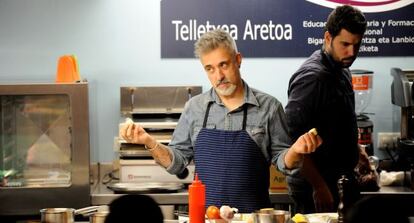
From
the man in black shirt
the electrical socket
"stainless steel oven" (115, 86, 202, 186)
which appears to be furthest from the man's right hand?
the electrical socket

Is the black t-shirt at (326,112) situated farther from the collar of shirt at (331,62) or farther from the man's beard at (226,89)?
the man's beard at (226,89)

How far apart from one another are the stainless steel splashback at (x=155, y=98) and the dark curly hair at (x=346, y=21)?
121 cm

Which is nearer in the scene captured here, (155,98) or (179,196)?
(179,196)

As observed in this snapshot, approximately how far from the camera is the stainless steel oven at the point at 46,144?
160 inches

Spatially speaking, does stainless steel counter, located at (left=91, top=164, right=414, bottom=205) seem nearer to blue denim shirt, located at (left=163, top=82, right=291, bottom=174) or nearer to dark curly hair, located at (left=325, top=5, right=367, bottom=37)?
blue denim shirt, located at (left=163, top=82, right=291, bottom=174)

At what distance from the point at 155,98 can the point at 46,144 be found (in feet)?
2.52

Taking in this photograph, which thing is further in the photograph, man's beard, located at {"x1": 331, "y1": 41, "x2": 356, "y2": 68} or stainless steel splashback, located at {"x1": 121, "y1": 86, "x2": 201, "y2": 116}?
stainless steel splashback, located at {"x1": 121, "y1": 86, "x2": 201, "y2": 116}

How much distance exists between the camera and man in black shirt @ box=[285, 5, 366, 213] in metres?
3.43

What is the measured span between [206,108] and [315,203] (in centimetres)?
74

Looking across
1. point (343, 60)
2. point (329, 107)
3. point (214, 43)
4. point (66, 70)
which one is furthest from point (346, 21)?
point (66, 70)

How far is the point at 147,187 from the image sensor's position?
13.3 ft

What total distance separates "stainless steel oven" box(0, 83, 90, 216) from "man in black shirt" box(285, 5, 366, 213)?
4.36 feet

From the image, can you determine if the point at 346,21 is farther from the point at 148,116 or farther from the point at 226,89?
the point at 148,116

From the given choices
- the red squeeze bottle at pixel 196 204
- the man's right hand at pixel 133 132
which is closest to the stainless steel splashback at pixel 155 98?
the man's right hand at pixel 133 132
